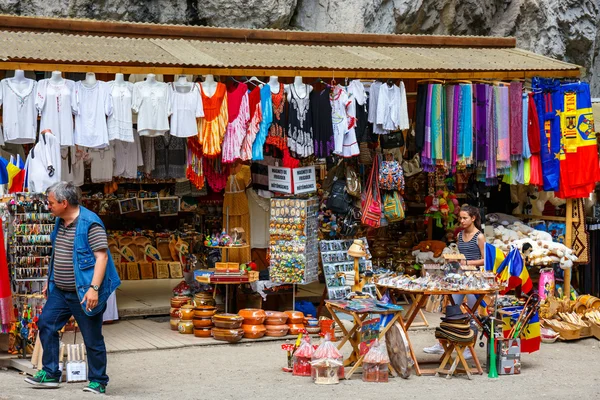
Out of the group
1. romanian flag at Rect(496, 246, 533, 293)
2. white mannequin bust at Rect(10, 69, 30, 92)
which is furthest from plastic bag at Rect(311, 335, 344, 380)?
white mannequin bust at Rect(10, 69, 30, 92)

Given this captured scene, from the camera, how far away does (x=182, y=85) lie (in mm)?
10211

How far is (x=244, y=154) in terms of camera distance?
10461 millimetres

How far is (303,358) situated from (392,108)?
3743 mm

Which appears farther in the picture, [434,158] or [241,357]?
[434,158]

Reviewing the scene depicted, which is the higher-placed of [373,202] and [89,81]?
[89,81]

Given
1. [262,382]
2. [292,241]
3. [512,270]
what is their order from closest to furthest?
[262,382] → [512,270] → [292,241]

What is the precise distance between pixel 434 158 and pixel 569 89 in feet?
6.25

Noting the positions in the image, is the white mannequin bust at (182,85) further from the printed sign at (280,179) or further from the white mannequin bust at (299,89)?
the printed sign at (280,179)

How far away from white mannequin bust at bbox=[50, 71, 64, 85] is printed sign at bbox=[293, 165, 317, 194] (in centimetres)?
291

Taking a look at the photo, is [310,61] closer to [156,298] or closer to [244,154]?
[244,154]

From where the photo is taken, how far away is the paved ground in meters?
7.73

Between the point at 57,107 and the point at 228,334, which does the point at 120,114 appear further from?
the point at 228,334

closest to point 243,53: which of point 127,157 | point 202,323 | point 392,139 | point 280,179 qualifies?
point 280,179

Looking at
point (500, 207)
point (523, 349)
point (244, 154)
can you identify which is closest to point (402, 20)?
point (500, 207)
